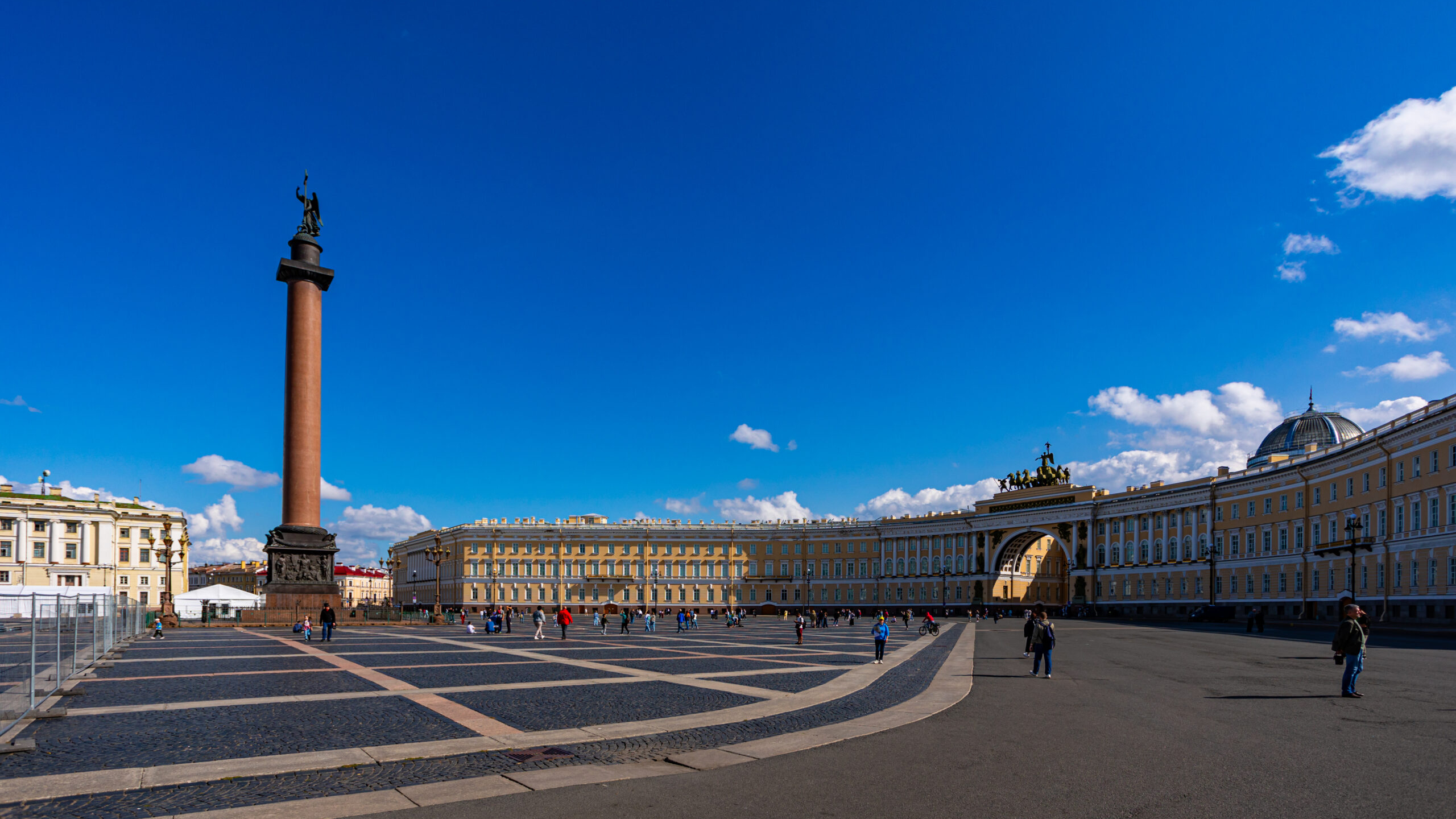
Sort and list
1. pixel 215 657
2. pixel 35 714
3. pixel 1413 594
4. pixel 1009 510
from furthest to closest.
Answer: pixel 1009 510 < pixel 1413 594 < pixel 215 657 < pixel 35 714

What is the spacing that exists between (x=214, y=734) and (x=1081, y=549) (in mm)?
Result: 104451

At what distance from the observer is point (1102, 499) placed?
102562mm

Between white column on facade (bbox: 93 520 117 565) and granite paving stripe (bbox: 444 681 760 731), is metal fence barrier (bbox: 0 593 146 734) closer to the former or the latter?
granite paving stripe (bbox: 444 681 760 731)

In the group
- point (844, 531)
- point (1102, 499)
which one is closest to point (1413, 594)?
point (1102, 499)

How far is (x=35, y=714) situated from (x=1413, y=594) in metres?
64.1

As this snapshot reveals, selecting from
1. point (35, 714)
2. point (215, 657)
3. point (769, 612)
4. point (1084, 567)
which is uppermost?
point (35, 714)

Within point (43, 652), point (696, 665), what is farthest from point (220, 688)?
point (696, 665)

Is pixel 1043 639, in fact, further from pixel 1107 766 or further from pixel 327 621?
pixel 327 621

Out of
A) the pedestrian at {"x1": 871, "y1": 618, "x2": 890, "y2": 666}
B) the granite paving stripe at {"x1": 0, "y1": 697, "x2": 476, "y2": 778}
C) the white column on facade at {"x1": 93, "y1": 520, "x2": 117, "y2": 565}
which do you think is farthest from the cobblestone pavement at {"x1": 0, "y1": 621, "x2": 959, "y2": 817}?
the white column on facade at {"x1": 93, "y1": 520, "x2": 117, "y2": 565}

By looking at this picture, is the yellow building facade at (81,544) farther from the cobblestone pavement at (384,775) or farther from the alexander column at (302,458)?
the cobblestone pavement at (384,775)

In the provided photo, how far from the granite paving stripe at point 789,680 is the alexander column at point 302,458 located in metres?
33.7

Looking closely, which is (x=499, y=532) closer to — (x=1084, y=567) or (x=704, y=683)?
(x=1084, y=567)

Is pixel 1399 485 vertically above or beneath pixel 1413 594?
above

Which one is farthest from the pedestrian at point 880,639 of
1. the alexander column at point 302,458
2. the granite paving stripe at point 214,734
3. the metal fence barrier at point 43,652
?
the alexander column at point 302,458
